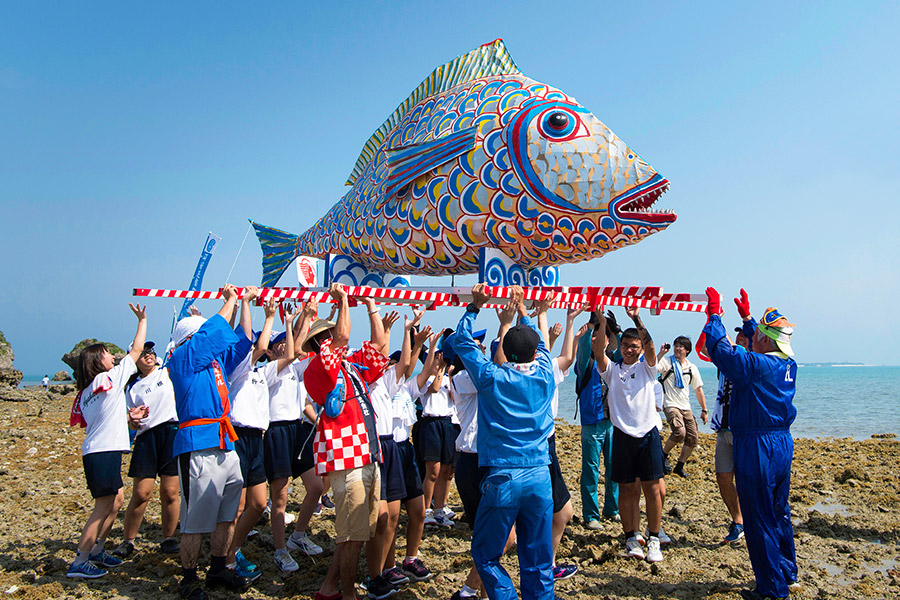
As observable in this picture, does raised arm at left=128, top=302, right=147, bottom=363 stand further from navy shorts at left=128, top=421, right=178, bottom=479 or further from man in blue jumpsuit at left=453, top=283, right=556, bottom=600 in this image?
man in blue jumpsuit at left=453, top=283, right=556, bottom=600

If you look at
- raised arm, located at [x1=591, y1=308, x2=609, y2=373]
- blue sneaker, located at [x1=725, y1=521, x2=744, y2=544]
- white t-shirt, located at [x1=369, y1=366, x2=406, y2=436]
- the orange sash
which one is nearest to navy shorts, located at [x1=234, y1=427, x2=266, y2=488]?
the orange sash

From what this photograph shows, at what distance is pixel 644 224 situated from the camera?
222 inches

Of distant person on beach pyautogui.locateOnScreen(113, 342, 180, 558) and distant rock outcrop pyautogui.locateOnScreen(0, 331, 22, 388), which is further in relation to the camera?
distant rock outcrop pyautogui.locateOnScreen(0, 331, 22, 388)

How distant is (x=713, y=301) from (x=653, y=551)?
75.1 inches

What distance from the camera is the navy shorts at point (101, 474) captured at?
387 centimetres

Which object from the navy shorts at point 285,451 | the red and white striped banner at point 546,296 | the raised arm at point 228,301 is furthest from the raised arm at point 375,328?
the navy shorts at point 285,451

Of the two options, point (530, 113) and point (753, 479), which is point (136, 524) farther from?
point (530, 113)

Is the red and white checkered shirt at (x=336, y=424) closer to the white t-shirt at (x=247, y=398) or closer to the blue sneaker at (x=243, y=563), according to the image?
the white t-shirt at (x=247, y=398)

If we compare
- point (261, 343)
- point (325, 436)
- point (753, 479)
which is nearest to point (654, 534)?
point (753, 479)

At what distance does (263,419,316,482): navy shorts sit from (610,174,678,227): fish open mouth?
3.52 meters

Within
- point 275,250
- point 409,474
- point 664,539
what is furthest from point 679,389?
point 275,250

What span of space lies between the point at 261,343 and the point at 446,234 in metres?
2.92

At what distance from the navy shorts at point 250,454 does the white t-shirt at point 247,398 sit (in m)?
0.06

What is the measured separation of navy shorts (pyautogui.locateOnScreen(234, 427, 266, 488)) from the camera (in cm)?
402
